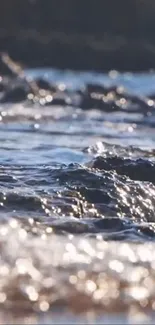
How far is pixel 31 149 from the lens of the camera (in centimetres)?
582

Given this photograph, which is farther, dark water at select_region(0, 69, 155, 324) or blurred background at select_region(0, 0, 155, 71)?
blurred background at select_region(0, 0, 155, 71)

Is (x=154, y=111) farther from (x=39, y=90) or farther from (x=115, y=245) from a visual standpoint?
(x=115, y=245)

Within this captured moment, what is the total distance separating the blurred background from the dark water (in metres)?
5.81

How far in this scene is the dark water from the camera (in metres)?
3.04

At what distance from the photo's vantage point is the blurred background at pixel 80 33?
41.4ft

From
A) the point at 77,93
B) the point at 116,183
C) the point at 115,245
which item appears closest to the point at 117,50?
the point at 77,93

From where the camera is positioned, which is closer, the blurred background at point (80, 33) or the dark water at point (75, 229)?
the dark water at point (75, 229)

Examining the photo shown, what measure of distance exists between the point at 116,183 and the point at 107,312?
141 cm

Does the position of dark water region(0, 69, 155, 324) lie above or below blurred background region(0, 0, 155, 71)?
below

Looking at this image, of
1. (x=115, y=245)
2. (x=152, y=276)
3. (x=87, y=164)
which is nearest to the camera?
(x=152, y=276)

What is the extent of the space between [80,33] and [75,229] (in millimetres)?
10361

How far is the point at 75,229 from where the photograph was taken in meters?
Result: 3.67

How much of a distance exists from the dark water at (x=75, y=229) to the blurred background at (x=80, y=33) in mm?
5813

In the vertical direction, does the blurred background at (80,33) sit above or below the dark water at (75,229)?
above
